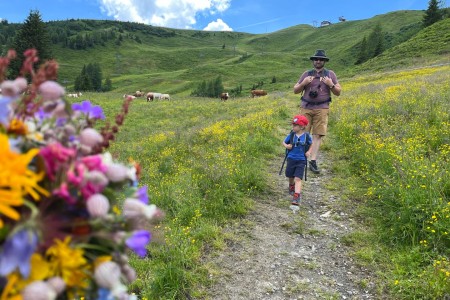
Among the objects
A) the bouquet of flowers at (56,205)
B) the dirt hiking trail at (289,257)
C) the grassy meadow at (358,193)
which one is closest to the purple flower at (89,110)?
the bouquet of flowers at (56,205)

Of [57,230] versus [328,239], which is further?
[328,239]

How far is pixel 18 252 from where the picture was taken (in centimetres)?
101

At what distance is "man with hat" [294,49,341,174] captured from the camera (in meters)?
9.37

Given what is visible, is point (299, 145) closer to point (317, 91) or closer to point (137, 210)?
point (317, 91)

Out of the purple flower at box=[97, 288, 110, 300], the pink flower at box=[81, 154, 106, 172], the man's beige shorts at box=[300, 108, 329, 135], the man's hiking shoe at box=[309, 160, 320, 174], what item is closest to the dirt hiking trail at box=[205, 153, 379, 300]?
the man's hiking shoe at box=[309, 160, 320, 174]

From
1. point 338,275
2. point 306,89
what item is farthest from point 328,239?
point 306,89

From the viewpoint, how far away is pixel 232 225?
6680 mm

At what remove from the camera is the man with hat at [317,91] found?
9.37 metres

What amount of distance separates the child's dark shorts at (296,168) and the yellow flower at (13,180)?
720 centimetres

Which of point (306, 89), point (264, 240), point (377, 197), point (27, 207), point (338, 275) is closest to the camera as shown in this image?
point (27, 207)

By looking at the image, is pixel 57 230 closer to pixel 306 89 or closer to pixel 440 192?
pixel 440 192

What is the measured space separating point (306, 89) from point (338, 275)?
5684 mm

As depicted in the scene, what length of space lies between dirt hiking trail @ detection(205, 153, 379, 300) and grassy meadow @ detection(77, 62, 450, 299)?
0.22 metres

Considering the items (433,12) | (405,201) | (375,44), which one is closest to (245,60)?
(375,44)
